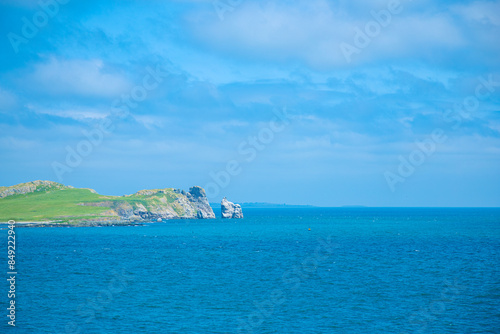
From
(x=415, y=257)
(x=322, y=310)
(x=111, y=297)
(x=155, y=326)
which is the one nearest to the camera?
(x=155, y=326)

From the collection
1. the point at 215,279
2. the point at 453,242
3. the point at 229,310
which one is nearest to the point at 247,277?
the point at 215,279

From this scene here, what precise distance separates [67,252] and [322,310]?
254ft

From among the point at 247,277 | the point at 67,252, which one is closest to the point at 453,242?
the point at 247,277

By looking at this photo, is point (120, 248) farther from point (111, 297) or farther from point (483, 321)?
point (483, 321)

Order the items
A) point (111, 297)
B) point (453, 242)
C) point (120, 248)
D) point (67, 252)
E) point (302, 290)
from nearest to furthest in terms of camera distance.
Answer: point (111, 297)
point (302, 290)
point (67, 252)
point (120, 248)
point (453, 242)

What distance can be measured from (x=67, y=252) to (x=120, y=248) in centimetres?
1487

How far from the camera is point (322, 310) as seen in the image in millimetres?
57750

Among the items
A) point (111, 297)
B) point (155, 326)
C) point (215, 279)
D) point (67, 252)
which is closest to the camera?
point (155, 326)

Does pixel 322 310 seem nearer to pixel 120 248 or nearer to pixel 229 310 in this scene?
pixel 229 310

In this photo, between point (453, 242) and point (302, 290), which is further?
point (453, 242)

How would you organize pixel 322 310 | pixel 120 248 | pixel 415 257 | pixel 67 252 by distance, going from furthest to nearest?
pixel 120 248 < pixel 67 252 < pixel 415 257 < pixel 322 310

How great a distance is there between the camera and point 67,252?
11369 cm

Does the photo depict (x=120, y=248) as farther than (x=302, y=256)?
Yes

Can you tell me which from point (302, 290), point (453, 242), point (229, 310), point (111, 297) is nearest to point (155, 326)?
point (229, 310)
